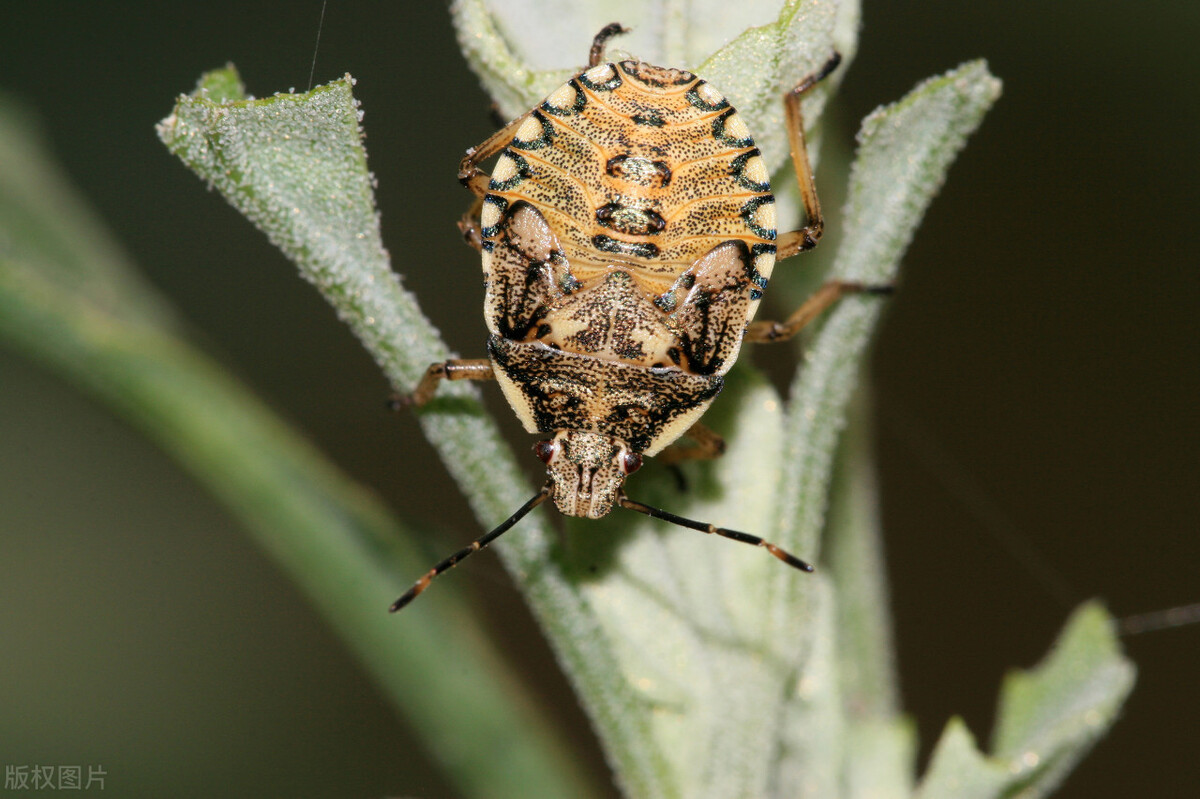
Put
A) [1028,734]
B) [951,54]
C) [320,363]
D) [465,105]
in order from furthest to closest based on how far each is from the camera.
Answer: [320,363], [951,54], [465,105], [1028,734]

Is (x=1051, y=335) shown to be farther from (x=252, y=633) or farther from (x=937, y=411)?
(x=252, y=633)

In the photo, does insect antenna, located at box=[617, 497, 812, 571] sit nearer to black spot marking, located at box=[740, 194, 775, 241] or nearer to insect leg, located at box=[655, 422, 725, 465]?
insect leg, located at box=[655, 422, 725, 465]

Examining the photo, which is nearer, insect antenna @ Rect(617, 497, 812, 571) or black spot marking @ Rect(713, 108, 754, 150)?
insect antenna @ Rect(617, 497, 812, 571)

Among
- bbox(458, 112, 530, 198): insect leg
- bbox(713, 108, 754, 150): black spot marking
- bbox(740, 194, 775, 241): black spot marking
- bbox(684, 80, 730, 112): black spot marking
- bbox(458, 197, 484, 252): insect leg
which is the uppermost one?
bbox(458, 112, 530, 198): insect leg

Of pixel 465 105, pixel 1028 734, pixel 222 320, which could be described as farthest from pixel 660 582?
pixel 222 320

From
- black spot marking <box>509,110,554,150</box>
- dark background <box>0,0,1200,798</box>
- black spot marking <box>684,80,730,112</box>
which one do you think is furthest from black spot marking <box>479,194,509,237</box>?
dark background <box>0,0,1200,798</box>

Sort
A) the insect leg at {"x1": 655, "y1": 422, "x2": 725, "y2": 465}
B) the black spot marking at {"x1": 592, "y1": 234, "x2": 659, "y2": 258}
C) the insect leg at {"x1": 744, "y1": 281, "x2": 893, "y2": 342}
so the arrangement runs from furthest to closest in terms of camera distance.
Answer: the black spot marking at {"x1": 592, "y1": 234, "x2": 659, "y2": 258} < the insect leg at {"x1": 655, "y1": 422, "x2": 725, "y2": 465} < the insect leg at {"x1": 744, "y1": 281, "x2": 893, "y2": 342}

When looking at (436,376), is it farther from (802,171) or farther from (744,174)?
(802,171)

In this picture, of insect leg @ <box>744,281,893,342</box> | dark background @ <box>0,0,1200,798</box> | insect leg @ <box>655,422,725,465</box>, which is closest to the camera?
insect leg @ <box>744,281,893,342</box>
